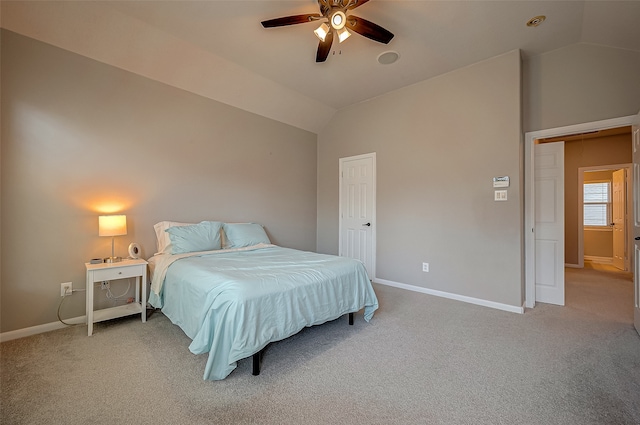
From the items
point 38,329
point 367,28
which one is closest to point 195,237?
point 38,329

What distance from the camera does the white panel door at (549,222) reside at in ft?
10.6

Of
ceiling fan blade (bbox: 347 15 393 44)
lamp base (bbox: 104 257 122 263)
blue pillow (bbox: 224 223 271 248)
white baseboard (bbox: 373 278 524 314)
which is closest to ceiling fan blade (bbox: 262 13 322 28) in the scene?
ceiling fan blade (bbox: 347 15 393 44)

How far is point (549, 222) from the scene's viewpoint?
332 cm

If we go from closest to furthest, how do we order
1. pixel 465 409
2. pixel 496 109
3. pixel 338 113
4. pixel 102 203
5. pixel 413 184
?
pixel 465 409 → pixel 102 203 → pixel 496 109 → pixel 413 184 → pixel 338 113

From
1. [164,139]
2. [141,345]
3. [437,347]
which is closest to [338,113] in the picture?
[164,139]

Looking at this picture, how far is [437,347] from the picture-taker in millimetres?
2203

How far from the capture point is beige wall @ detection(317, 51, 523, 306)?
119 inches

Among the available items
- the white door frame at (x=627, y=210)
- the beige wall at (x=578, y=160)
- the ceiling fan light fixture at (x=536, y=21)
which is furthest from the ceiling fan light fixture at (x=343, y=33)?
the beige wall at (x=578, y=160)

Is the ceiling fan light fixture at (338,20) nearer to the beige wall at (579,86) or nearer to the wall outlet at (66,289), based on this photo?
the beige wall at (579,86)

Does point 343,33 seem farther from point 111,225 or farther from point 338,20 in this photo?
point 111,225

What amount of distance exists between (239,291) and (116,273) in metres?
1.56

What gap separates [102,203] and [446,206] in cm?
396

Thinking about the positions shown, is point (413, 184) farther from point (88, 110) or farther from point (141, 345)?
point (88, 110)

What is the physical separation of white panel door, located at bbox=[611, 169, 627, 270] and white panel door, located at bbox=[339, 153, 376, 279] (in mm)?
5130
